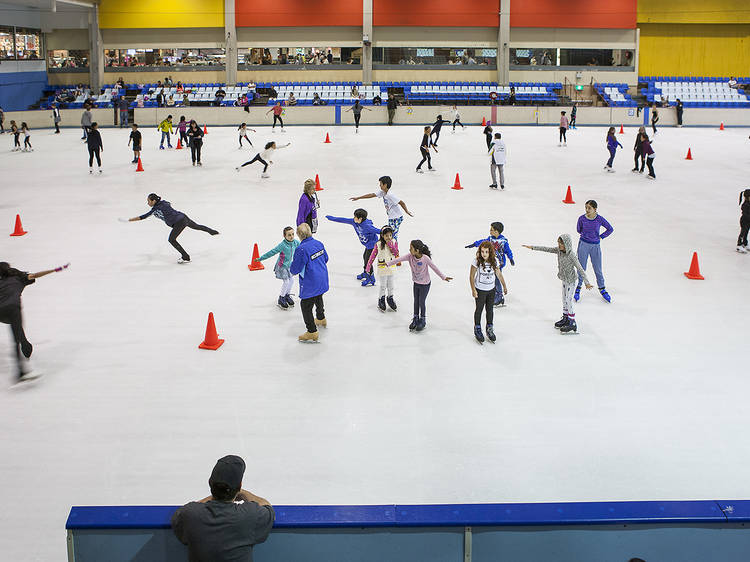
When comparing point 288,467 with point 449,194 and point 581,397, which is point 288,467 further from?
point 449,194

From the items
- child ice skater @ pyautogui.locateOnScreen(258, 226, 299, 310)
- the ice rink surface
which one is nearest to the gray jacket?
the ice rink surface

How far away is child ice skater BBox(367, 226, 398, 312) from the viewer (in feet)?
31.7

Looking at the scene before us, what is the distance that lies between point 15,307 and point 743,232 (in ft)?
41.7

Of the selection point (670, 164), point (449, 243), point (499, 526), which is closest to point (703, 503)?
point (499, 526)

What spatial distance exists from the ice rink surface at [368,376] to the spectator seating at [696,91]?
1276 inches

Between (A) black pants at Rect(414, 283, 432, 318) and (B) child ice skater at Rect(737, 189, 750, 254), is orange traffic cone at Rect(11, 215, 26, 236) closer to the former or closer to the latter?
(A) black pants at Rect(414, 283, 432, 318)

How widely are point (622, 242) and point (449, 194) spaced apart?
589 cm

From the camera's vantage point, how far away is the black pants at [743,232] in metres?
13.4

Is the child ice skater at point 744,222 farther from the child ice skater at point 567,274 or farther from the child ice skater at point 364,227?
the child ice skater at point 364,227

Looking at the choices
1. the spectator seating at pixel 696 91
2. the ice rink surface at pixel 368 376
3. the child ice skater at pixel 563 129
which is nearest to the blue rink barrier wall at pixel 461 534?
the ice rink surface at pixel 368 376

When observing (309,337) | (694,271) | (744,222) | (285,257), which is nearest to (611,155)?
(744,222)

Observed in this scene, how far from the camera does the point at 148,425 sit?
A: 7020 mm

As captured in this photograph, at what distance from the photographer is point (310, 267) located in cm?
868

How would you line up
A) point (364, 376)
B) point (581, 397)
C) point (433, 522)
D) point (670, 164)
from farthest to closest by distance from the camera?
1. point (670, 164)
2. point (364, 376)
3. point (581, 397)
4. point (433, 522)
